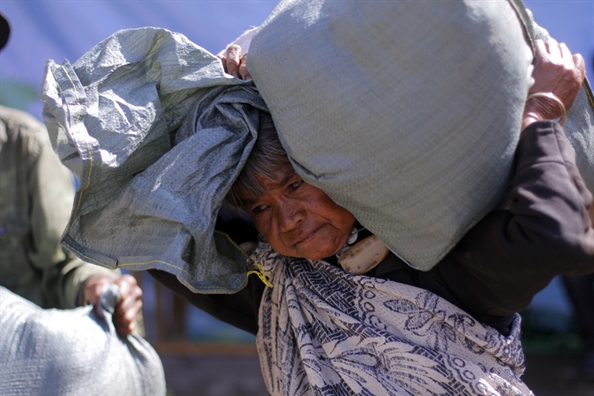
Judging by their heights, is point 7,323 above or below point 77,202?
below

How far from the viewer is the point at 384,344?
131 cm

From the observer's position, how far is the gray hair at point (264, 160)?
4.61 feet

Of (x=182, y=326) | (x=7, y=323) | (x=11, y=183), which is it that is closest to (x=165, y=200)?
(x=7, y=323)

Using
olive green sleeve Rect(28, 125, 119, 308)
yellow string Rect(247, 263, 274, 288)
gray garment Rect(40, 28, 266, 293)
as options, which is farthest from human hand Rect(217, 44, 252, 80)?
olive green sleeve Rect(28, 125, 119, 308)

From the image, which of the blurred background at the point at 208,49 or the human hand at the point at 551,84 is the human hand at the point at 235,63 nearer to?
the human hand at the point at 551,84

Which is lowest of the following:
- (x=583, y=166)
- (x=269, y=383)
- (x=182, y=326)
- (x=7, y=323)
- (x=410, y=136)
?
(x=182, y=326)

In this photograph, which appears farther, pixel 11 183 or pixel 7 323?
pixel 11 183

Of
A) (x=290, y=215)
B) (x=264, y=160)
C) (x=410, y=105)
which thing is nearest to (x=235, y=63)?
(x=264, y=160)

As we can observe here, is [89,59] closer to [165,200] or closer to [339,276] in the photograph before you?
[165,200]

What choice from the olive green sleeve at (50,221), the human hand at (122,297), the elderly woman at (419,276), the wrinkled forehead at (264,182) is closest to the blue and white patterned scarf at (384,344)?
the elderly woman at (419,276)

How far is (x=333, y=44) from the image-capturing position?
1.20 metres

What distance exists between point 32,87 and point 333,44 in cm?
229

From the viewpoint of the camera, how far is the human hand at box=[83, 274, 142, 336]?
1.85m

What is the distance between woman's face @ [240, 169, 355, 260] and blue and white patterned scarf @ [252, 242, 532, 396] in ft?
0.27
